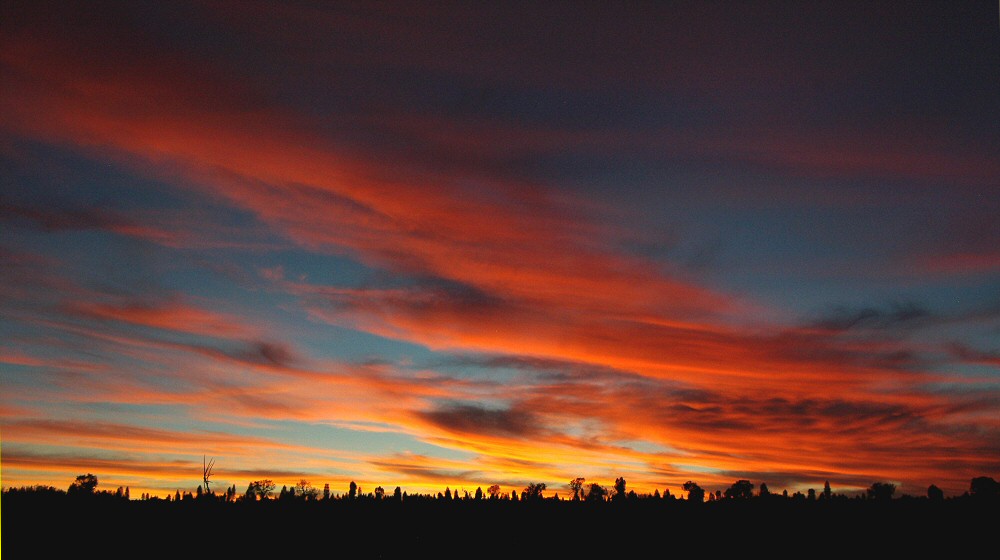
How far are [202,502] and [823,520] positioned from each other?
125541 mm

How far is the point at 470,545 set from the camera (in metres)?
136

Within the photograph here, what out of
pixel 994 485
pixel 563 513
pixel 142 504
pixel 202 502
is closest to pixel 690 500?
pixel 563 513

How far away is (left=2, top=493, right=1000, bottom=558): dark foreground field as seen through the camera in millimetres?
115625

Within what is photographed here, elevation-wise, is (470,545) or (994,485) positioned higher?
(994,485)

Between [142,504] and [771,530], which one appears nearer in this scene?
[771,530]

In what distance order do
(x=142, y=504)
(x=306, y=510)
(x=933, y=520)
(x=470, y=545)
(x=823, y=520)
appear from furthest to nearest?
(x=306, y=510)
(x=142, y=504)
(x=470, y=545)
(x=823, y=520)
(x=933, y=520)

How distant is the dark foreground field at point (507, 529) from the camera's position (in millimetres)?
115625

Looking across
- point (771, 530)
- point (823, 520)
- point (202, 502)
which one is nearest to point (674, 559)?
point (771, 530)

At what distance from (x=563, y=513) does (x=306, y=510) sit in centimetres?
5805

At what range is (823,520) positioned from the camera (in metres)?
124

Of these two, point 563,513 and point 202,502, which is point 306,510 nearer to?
point 202,502

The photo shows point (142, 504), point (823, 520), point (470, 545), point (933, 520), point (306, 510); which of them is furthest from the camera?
point (306, 510)

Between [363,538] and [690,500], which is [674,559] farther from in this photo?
[363,538]

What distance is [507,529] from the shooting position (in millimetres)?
143750
